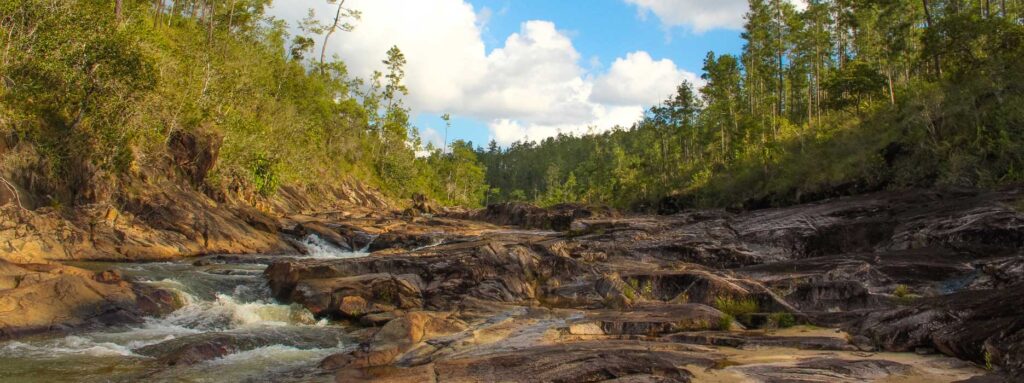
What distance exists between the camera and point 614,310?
14031 millimetres

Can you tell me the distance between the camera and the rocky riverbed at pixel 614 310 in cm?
834

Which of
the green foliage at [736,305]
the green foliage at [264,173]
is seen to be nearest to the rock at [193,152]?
the green foliage at [264,173]

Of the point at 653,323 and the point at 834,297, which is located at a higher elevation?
the point at 834,297

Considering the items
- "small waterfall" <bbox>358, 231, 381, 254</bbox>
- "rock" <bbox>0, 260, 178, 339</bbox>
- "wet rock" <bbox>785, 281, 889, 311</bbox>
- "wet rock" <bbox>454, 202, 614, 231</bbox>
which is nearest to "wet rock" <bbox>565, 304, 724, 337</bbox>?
"wet rock" <bbox>785, 281, 889, 311</bbox>

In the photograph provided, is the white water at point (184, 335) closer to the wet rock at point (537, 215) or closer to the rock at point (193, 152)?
the rock at point (193, 152)

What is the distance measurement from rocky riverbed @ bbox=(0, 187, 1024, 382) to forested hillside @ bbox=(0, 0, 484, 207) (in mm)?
6918

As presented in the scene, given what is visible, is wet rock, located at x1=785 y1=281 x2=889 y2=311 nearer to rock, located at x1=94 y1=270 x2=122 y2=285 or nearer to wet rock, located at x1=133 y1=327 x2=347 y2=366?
wet rock, located at x1=133 y1=327 x2=347 y2=366

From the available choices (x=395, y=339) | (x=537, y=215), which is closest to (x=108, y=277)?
(x=395, y=339)

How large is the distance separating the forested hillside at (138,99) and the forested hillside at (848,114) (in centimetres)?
3647

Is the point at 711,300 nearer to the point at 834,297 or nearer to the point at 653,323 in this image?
the point at 834,297

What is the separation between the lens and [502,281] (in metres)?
17.9

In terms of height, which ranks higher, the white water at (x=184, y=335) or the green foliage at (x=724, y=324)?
the green foliage at (x=724, y=324)

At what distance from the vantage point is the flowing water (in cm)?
993

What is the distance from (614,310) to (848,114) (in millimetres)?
43662
